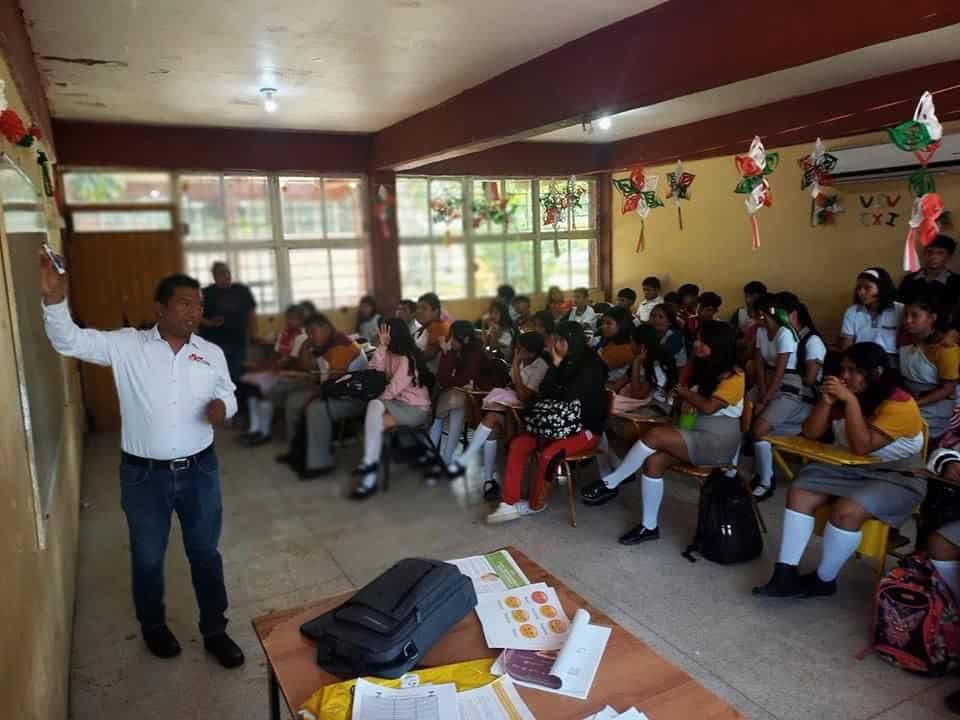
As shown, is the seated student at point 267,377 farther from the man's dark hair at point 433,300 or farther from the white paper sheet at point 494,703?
the white paper sheet at point 494,703

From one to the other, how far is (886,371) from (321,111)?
3.36 m

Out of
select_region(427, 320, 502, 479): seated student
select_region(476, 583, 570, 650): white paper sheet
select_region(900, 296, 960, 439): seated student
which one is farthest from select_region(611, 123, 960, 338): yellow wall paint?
select_region(476, 583, 570, 650): white paper sheet

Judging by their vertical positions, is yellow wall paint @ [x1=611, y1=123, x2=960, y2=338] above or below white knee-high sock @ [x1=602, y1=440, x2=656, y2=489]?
above

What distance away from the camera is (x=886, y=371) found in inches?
96.7

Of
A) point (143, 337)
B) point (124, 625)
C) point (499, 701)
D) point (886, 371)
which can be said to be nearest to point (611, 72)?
point (886, 371)

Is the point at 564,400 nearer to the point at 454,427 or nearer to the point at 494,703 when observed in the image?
the point at 454,427

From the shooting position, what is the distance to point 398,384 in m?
3.28

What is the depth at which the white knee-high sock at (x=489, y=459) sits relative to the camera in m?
3.44

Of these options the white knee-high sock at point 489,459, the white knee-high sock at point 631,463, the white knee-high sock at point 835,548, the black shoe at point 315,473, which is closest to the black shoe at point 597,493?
the white knee-high sock at point 631,463

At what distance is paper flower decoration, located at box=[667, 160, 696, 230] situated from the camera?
2.86 m

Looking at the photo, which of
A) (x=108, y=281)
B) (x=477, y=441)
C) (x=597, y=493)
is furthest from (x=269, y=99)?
(x=597, y=493)

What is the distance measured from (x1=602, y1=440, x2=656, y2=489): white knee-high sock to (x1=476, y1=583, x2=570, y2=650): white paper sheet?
162 centimetres

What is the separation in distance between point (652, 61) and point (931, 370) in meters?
1.65

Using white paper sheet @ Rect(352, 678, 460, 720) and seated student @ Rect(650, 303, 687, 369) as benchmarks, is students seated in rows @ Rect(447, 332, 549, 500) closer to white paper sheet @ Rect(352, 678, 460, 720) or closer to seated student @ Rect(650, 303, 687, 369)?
seated student @ Rect(650, 303, 687, 369)
